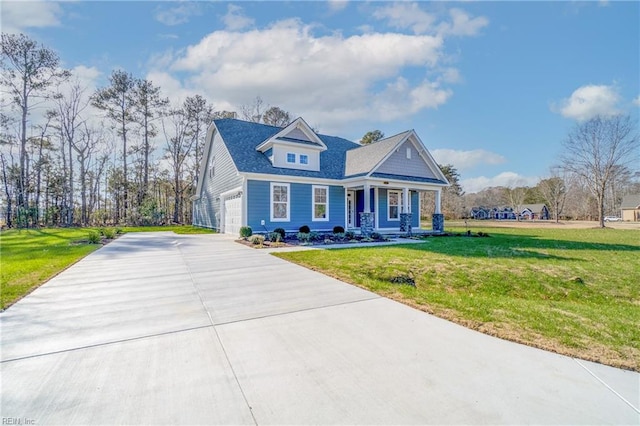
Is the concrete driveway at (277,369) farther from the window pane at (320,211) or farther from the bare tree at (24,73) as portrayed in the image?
the bare tree at (24,73)

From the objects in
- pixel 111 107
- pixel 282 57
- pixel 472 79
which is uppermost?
pixel 111 107

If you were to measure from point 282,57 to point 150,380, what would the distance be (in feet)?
52.7

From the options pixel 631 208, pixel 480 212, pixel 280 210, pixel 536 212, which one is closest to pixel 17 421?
pixel 280 210

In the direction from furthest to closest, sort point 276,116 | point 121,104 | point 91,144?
point 276,116 → point 121,104 → point 91,144

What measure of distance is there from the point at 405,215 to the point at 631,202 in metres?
62.2

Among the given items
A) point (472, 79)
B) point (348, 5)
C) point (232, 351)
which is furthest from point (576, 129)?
point (232, 351)

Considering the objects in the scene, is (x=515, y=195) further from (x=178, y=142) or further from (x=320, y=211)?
(x=178, y=142)

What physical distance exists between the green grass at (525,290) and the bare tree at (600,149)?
25069 mm

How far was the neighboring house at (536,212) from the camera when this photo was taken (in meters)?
61.8

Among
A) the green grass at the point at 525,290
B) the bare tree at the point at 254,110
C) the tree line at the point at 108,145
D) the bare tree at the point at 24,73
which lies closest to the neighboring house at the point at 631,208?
the tree line at the point at 108,145

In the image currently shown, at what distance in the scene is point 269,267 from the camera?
7.03 m

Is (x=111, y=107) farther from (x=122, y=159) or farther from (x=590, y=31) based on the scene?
(x=590, y=31)

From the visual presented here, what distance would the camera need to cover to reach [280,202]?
14.8m

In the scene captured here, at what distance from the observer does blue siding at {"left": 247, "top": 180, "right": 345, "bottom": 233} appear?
14016mm
